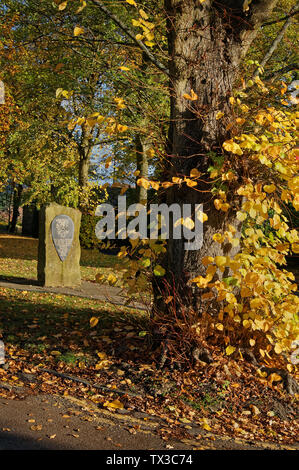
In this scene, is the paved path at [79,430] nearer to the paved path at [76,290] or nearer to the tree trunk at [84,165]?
the paved path at [76,290]

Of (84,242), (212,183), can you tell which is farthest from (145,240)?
(84,242)

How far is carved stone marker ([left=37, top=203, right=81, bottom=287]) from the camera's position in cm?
1012

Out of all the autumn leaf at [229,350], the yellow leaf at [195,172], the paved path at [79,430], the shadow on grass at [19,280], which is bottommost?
the paved path at [79,430]

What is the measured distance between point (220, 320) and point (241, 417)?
3.52ft

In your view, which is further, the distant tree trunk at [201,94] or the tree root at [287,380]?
the distant tree trunk at [201,94]

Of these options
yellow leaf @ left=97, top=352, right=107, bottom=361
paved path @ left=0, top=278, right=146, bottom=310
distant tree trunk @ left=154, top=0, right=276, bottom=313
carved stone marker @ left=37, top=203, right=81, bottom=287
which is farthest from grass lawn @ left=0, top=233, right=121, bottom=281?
distant tree trunk @ left=154, top=0, right=276, bottom=313

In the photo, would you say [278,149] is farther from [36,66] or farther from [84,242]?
[84,242]

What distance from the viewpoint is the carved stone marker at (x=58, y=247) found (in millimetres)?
10125

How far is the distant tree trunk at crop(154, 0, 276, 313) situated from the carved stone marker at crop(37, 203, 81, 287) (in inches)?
213

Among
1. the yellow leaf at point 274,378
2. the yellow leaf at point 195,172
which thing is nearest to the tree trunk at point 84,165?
the yellow leaf at point 195,172

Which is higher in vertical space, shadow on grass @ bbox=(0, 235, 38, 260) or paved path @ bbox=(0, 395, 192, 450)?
shadow on grass @ bbox=(0, 235, 38, 260)

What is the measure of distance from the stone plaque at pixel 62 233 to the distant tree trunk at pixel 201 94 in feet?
17.9

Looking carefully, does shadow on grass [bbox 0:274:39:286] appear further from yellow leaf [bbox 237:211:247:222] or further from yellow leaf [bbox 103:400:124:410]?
yellow leaf [bbox 237:211:247:222]

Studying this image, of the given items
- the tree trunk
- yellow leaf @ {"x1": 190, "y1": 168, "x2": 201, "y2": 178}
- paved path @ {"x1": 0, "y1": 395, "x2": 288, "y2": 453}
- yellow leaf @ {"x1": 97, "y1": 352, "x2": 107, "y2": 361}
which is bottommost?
paved path @ {"x1": 0, "y1": 395, "x2": 288, "y2": 453}
